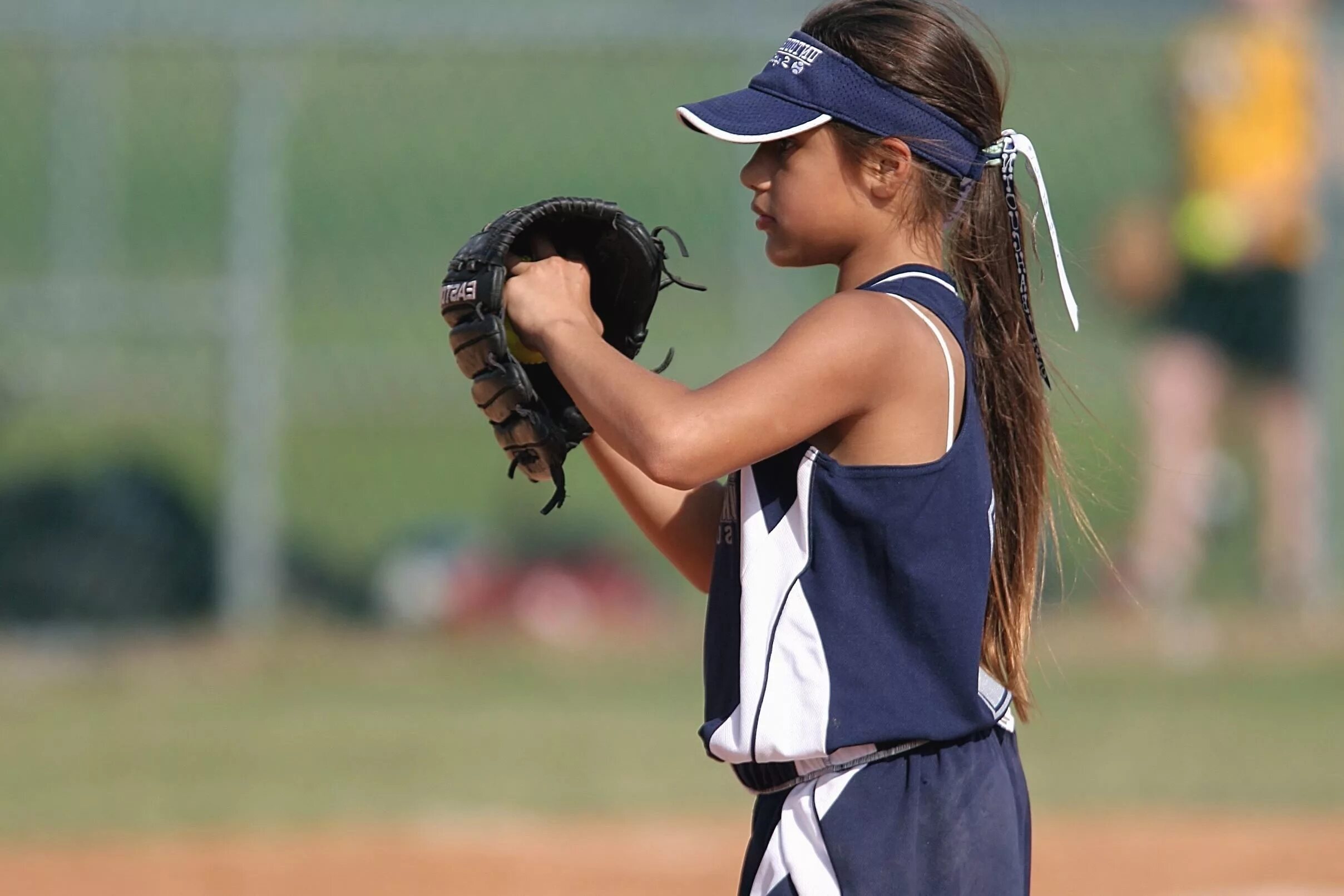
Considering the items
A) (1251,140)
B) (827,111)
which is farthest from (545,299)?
(1251,140)

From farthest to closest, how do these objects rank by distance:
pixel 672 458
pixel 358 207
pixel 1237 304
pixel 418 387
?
pixel 358 207 → pixel 1237 304 → pixel 418 387 → pixel 672 458

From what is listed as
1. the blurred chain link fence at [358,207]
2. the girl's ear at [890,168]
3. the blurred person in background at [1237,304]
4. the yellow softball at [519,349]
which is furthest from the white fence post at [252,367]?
the girl's ear at [890,168]

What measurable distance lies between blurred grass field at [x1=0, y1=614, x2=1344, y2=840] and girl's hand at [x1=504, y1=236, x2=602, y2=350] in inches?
142

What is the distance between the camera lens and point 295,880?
4.72 metres

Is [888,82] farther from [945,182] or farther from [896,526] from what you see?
[896,526]

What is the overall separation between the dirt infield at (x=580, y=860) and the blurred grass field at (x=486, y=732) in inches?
7.8

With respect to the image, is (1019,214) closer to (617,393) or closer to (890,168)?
(890,168)

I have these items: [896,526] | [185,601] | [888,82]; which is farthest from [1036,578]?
[185,601]

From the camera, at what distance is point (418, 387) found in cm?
848

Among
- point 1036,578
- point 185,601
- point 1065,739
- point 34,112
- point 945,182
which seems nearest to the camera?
point 945,182

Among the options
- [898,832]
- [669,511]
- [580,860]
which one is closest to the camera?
[898,832]

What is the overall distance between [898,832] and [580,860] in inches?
120

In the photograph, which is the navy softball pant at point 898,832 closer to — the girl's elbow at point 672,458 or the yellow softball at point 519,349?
the girl's elbow at point 672,458

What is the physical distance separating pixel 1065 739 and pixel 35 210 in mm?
8218
